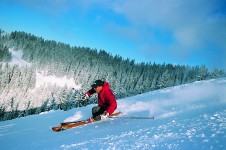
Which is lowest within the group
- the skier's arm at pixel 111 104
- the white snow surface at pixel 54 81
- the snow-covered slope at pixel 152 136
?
the snow-covered slope at pixel 152 136

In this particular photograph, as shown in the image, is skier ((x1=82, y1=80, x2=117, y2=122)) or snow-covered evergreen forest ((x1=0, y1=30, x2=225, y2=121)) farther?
snow-covered evergreen forest ((x1=0, y1=30, x2=225, y2=121))

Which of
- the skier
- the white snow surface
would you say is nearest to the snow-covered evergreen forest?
the white snow surface

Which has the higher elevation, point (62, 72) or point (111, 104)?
point (62, 72)

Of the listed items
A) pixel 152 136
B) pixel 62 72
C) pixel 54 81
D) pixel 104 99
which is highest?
pixel 62 72

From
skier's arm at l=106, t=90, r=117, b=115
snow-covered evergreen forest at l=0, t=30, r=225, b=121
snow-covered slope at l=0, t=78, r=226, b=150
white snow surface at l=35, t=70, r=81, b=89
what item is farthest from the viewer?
white snow surface at l=35, t=70, r=81, b=89

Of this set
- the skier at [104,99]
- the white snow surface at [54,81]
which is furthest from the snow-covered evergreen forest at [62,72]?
the skier at [104,99]

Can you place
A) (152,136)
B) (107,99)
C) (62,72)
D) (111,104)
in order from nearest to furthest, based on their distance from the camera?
1. (152,136)
2. (111,104)
3. (107,99)
4. (62,72)

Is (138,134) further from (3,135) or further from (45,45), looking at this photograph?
(45,45)

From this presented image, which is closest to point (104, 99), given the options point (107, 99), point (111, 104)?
point (107, 99)

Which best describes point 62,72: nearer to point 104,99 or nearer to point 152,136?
point 104,99

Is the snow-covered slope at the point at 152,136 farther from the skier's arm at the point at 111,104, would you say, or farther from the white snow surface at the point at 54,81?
the white snow surface at the point at 54,81

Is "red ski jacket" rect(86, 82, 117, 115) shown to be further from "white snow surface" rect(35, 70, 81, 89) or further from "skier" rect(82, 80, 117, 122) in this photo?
"white snow surface" rect(35, 70, 81, 89)

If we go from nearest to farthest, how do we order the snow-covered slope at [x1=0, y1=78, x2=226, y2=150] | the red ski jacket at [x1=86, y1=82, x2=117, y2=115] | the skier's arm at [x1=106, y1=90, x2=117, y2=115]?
1. the snow-covered slope at [x1=0, y1=78, x2=226, y2=150]
2. the skier's arm at [x1=106, y1=90, x2=117, y2=115]
3. the red ski jacket at [x1=86, y1=82, x2=117, y2=115]

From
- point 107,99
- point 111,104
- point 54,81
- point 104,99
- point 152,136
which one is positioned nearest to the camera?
point 152,136
